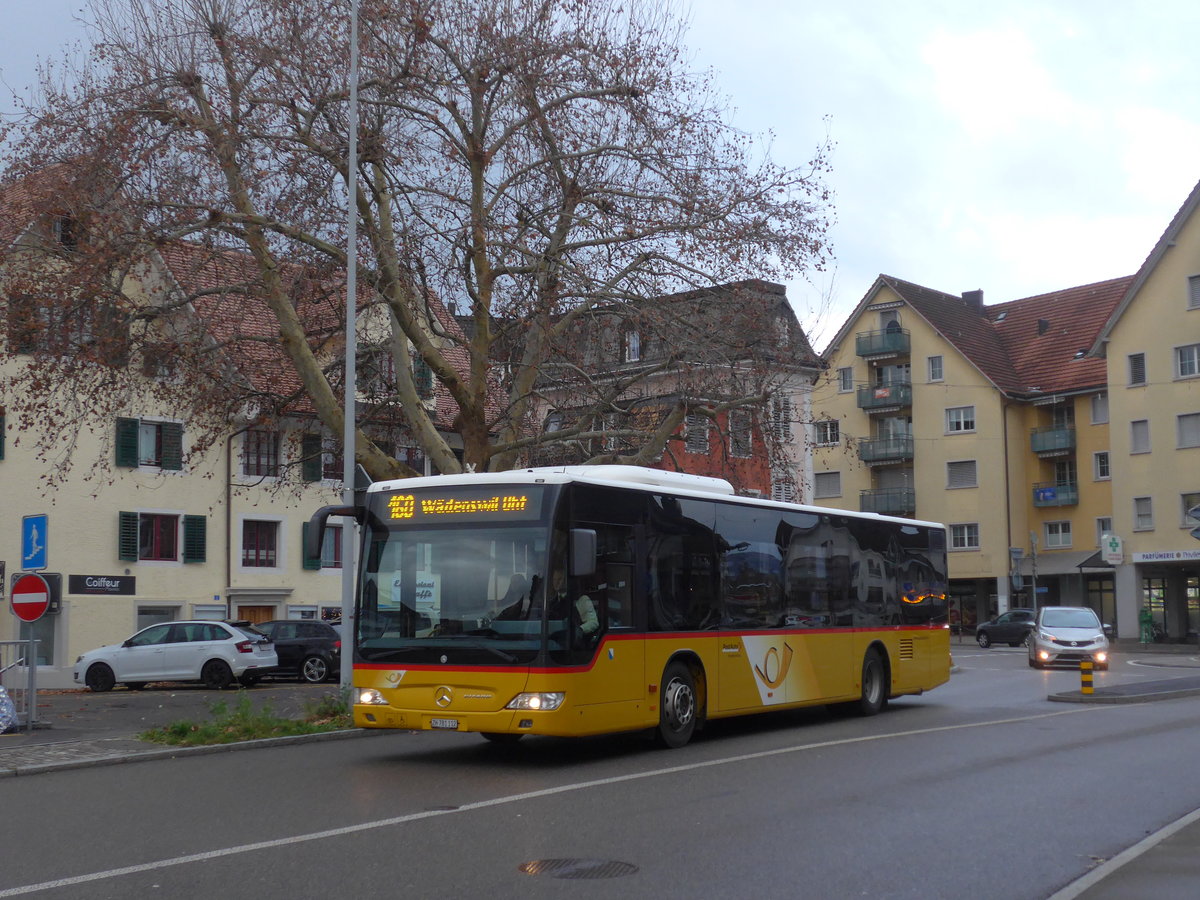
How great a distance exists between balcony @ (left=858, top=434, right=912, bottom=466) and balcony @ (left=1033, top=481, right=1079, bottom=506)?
6.26 metres

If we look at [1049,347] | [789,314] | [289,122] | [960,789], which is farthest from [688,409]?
[1049,347]

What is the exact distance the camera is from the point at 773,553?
17.8 m

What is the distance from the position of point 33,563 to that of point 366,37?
9622 mm

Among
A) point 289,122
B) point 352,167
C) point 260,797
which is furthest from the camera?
point 289,122

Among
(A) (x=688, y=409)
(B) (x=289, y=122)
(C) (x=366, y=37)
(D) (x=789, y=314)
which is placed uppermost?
(C) (x=366, y=37)

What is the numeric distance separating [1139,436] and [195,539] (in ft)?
129

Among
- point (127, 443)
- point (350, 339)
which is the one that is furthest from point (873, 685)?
point (127, 443)

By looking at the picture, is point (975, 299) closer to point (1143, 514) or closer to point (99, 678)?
point (1143, 514)

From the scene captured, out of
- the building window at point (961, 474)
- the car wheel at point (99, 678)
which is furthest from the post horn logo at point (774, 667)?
the building window at point (961, 474)

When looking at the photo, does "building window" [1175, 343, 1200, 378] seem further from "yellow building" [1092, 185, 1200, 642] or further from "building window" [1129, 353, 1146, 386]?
"building window" [1129, 353, 1146, 386]

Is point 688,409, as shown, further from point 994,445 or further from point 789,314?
point 994,445

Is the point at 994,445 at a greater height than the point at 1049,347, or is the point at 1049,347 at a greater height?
the point at 1049,347

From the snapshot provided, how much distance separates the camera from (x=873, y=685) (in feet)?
67.2

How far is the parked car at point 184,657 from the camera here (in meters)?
30.8
